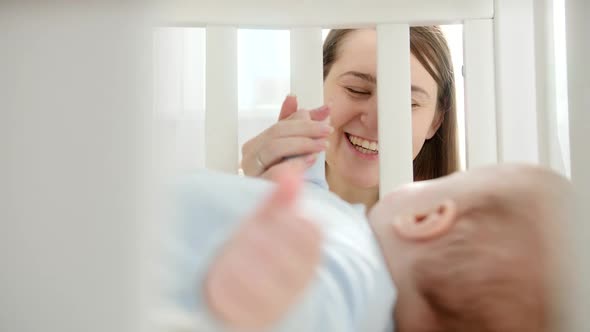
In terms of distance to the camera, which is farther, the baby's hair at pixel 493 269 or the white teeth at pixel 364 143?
the white teeth at pixel 364 143

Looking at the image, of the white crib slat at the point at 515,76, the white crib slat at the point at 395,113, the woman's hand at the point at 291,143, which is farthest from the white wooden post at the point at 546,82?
the woman's hand at the point at 291,143

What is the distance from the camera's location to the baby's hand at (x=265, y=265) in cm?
33

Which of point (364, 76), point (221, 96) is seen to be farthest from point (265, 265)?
point (364, 76)

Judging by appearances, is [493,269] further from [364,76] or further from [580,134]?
[364,76]

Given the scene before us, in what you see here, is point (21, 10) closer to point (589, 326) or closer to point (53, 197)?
point (53, 197)

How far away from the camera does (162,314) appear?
0.32 meters

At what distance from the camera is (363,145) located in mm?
842

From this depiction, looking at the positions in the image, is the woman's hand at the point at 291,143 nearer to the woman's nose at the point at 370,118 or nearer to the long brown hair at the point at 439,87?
the woman's nose at the point at 370,118

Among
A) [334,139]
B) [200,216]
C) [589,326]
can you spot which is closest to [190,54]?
[334,139]

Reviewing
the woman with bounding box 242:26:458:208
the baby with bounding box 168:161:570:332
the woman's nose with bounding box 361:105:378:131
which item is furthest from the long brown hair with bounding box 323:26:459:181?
the baby with bounding box 168:161:570:332

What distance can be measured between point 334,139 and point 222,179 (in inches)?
16.1

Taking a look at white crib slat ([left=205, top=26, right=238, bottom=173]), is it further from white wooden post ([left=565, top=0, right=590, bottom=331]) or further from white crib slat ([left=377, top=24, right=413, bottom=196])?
white wooden post ([left=565, top=0, right=590, bottom=331])

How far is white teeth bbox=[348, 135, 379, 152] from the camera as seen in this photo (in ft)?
2.75

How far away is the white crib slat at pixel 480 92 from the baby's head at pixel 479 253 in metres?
0.28
